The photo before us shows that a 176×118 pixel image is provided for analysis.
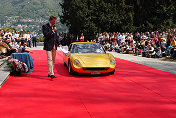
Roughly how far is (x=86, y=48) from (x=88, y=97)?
4813 millimetres

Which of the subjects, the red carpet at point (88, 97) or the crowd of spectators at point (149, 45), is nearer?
the red carpet at point (88, 97)

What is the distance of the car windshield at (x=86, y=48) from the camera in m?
10.8

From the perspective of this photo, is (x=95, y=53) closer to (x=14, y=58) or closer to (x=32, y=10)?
(x=14, y=58)

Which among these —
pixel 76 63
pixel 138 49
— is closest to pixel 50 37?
pixel 76 63

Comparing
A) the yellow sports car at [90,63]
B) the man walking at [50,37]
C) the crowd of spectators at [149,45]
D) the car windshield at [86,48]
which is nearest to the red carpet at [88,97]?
the yellow sports car at [90,63]

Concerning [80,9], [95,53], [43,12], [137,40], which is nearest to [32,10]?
[43,12]

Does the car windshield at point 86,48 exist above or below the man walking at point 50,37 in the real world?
below

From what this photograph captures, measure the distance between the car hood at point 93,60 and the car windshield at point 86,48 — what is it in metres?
0.62

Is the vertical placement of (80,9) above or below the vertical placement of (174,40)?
above

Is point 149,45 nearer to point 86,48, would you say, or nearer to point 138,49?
point 138,49

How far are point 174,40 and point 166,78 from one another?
10.1m

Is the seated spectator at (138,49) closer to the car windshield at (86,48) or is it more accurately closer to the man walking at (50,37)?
the car windshield at (86,48)

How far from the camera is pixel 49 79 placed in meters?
8.91

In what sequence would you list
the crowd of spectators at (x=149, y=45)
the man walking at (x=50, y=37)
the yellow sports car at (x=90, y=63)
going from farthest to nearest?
1. the crowd of spectators at (x=149, y=45)
2. the yellow sports car at (x=90, y=63)
3. the man walking at (x=50, y=37)
